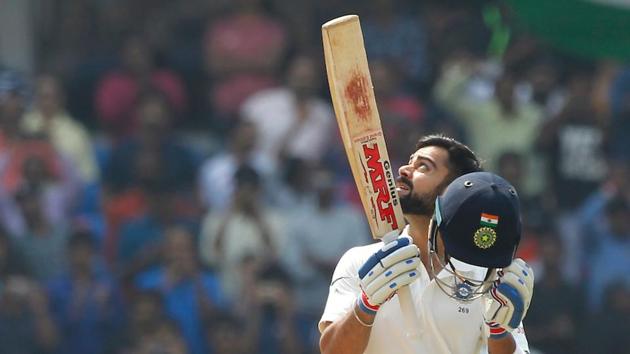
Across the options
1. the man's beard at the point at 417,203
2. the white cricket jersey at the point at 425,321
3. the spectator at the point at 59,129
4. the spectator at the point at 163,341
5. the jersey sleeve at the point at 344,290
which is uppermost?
the man's beard at the point at 417,203

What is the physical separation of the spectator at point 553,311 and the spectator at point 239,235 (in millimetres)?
1493

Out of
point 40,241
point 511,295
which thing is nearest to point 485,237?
point 511,295

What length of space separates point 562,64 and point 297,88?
1758 mm

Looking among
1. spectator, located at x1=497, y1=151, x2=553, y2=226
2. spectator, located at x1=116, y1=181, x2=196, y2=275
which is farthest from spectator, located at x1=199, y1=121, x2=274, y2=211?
spectator, located at x1=497, y1=151, x2=553, y2=226

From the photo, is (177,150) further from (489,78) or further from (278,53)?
(489,78)

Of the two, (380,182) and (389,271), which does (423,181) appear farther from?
(389,271)

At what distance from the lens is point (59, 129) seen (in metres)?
9.32

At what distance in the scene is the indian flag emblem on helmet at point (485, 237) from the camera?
149 inches

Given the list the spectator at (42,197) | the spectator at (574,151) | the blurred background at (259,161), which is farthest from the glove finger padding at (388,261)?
the spectator at (574,151)

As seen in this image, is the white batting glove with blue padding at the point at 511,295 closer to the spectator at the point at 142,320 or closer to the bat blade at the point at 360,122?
the bat blade at the point at 360,122

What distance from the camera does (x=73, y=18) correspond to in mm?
10312

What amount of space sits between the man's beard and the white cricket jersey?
13 centimetres

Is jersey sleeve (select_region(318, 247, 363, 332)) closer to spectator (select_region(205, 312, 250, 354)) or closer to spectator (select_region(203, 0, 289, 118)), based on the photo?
spectator (select_region(205, 312, 250, 354))

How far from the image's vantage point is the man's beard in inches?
164
